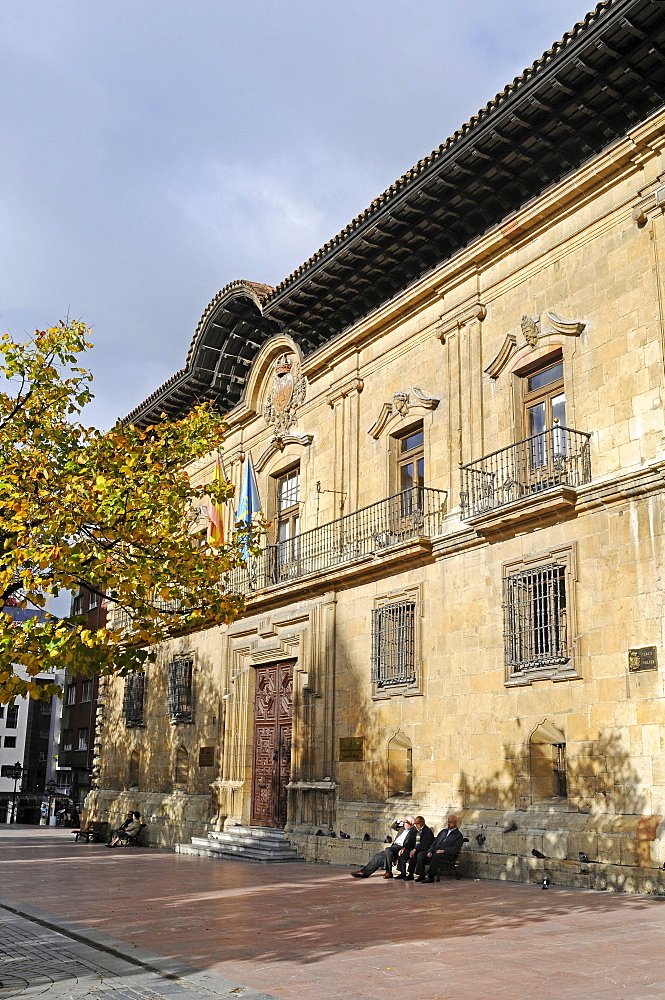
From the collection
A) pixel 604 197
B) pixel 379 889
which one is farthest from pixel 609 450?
pixel 379 889

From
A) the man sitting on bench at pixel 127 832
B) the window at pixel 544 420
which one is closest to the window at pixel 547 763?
the window at pixel 544 420

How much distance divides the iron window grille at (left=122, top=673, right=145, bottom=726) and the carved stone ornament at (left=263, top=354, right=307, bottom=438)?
935 cm

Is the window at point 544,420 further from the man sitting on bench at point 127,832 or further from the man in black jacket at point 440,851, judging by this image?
the man sitting on bench at point 127,832

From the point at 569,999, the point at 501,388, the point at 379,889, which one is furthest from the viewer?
the point at 501,388

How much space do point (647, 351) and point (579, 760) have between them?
5.96 metres

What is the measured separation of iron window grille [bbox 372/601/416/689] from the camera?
18109mm

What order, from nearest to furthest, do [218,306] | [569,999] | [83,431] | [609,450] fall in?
[569,999] < [83,431] < [609,450] < [218,306]

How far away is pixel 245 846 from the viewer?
2048 centimetres

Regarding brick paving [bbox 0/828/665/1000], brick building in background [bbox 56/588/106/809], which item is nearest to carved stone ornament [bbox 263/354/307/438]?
brick paving [bbox 0/828/665/1000]

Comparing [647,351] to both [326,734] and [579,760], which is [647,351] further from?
[326,734]

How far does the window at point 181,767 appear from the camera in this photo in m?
26.2

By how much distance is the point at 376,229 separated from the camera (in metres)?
19.4

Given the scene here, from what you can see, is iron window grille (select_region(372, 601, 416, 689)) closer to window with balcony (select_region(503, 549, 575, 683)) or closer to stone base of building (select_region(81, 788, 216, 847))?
window with balcony (select_region(503, 549, 575, 683))

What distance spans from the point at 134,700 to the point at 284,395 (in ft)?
35.9
